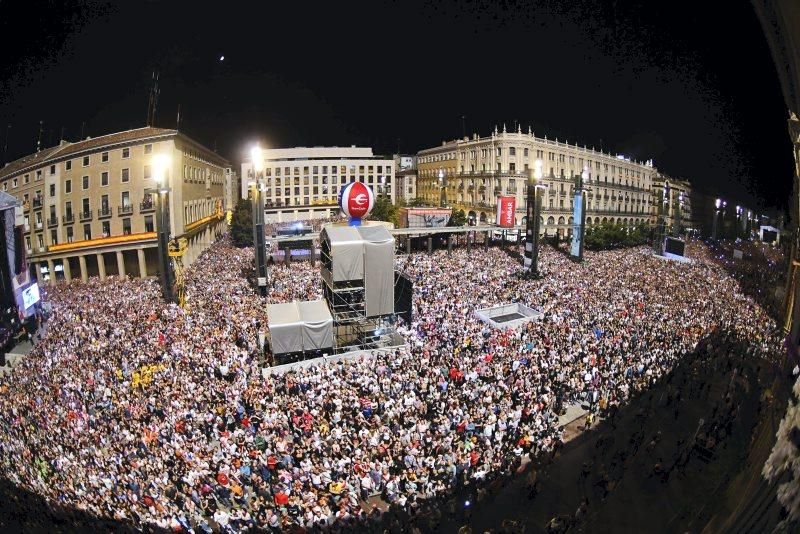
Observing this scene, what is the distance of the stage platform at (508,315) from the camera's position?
856 inches

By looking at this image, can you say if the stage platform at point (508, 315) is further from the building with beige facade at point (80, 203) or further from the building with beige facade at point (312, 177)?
the building with beige facade at point (312, 177)

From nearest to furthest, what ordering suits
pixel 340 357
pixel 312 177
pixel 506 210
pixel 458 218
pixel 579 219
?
1. pixel 340 357
2. pixel 579 219
3. pixel 506 210
4. pixel 458 218
5. pixel 312 177

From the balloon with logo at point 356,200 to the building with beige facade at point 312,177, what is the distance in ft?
183

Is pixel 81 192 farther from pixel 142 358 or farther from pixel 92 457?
pixel 142 358

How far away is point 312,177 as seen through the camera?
77.7m

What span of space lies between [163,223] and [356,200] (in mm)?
8342

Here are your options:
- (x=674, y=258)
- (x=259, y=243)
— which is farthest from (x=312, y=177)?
(x=674, y=258)

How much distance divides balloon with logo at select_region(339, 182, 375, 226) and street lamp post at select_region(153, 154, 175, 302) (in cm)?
→ 736

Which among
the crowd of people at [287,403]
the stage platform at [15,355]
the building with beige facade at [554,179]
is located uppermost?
the building with beige facade at [554,179]

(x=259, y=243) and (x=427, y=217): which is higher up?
(x=427, y=217)

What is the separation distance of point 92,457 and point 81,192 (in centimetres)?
659

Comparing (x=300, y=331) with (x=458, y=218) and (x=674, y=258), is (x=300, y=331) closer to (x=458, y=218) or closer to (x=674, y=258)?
(x=674, y=258)

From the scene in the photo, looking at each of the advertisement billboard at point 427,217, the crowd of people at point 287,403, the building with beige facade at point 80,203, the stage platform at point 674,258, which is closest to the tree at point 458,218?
the advertisement billboard at point 427,217

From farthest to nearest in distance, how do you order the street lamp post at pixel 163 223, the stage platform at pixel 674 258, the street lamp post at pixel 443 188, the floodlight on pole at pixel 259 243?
the street lamp post at pixel 443 188
the stage platform at pixel 674 258
the floodlight on pole at pixel 259 243
the street lamp post at pixel 163 223
